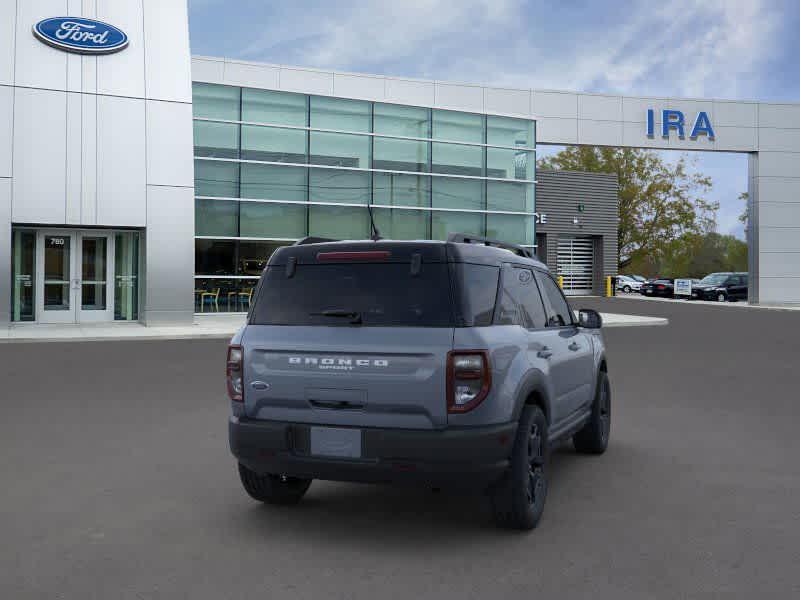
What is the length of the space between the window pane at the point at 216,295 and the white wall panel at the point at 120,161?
3587 millimetres

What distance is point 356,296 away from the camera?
17.2 ft

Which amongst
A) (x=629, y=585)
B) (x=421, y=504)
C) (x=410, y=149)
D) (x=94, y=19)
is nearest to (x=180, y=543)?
(x=421, y=504)

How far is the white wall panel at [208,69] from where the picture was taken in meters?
33.3

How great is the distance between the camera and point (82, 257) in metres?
24.9

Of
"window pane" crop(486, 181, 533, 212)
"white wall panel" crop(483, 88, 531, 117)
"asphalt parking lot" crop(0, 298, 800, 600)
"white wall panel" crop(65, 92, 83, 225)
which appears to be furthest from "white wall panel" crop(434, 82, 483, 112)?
"asphalt parking lot" crop(0, 298, 800, 600)

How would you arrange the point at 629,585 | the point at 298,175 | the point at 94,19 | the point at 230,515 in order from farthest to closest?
the point at 298,175, the point at 94,19, the point at 230,515, the point at 629,585

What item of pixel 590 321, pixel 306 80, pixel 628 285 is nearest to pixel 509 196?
pixel 306 80

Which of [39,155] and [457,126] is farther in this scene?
[457,126]

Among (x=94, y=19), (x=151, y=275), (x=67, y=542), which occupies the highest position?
(x=94, y=19)

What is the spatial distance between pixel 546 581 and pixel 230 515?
7.30 feet

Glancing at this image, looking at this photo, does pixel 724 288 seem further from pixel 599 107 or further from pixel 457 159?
pixel 457 159

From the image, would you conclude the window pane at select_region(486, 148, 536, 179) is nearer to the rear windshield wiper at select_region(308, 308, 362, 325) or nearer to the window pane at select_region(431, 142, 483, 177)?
the window pane at select_region(431, 142, 483, 177)

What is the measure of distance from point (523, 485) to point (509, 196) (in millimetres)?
27762

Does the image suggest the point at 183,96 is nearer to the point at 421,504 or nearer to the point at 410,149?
the point at 410,149
